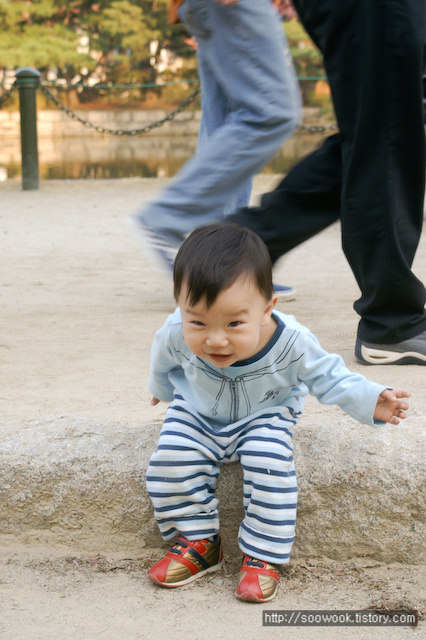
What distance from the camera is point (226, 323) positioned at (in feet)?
5.24

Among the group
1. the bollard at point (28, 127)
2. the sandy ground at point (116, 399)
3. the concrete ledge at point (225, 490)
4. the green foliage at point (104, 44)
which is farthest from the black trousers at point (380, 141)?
the green foliage at point (104, 44)

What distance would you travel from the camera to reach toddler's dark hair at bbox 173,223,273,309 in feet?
5.13

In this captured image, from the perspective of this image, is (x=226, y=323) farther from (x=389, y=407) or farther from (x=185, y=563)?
(x=185, y=563)

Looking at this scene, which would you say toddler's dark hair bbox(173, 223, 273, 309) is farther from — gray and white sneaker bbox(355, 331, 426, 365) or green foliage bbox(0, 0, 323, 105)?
green foliage bbox(0, 0, 323, 105)

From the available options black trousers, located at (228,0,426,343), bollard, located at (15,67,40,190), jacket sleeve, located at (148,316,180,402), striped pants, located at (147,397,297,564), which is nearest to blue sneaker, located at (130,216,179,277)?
black trousers, located at (228,0,426,343)

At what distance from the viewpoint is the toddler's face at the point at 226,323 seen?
62.1 inches

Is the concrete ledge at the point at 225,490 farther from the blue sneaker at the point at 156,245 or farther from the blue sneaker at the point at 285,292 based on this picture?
the blue sneaker at the point at 285,292

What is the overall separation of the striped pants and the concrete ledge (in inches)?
3.2

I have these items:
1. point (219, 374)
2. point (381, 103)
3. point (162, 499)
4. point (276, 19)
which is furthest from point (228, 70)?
point (162, 499)

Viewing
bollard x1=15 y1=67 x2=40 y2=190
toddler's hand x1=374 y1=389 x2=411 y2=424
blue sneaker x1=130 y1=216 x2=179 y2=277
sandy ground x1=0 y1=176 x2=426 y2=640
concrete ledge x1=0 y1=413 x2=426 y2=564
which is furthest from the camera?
bollard x1=15 y1=67 x2=40 y2=190

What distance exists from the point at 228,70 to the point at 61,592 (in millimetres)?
2026

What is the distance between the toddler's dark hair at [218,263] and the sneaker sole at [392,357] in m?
0.88

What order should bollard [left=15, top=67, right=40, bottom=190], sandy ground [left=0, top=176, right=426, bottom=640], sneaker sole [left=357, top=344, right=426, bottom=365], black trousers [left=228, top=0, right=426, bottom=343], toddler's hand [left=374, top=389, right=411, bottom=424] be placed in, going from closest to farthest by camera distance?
sandy ground [left=0, top=176, right=426, bottom=640]
toddler's hand [left=374, top=389, right=411, bottom=424]
black trousers [left=228, top=0, right=426, bottom=343]
sneaker sole [left=357, top=344, right=426, bottom=365]
bollard [left=15, top=67, right=40, bottom=190]

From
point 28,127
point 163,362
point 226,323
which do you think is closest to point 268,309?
point 226,323
